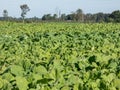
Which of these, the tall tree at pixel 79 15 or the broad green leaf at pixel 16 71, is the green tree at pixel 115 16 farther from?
the broad green leaf at pixel 16 71

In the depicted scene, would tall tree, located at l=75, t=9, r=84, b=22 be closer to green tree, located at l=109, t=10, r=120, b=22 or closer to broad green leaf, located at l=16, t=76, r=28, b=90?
green tree, located at l=109, t=10, r=120, b=22

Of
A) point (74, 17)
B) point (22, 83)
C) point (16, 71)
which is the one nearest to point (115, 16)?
point (74, 17)

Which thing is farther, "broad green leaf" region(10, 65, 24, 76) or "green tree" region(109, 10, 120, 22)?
"green tree" region(109, 10, 120, 22)

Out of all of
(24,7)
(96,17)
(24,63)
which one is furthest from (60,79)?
(96,17)

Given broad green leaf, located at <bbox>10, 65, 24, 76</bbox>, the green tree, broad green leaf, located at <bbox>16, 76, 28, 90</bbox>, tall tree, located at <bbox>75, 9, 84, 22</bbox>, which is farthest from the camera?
tall tree, located at <bbox>75, 9, 84, 22</bbox>

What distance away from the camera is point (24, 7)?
8350 cm

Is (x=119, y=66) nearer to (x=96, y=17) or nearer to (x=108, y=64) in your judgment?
(x=108, y=64)

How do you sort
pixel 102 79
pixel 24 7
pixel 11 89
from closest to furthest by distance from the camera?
pixel 11 89
pixel 102 79
pixel 24 7

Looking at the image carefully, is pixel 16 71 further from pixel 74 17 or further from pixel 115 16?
pixel 74 17

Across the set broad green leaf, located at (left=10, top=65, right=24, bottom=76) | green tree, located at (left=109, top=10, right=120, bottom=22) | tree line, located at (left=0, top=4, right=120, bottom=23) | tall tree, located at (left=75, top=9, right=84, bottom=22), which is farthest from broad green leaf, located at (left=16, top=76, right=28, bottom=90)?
tall tree, located at (left=75, top=9, right=84, bottom=22)

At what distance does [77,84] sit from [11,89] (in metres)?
0.46

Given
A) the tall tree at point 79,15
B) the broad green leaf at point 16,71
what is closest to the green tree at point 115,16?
the tall tree at point 79,15

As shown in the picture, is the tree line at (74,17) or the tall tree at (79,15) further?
the tall tree at (79,15)

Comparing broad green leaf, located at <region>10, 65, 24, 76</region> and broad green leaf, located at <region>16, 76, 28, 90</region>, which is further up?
broad green leaf, located at <region>16, 76, 28, 90</region>
